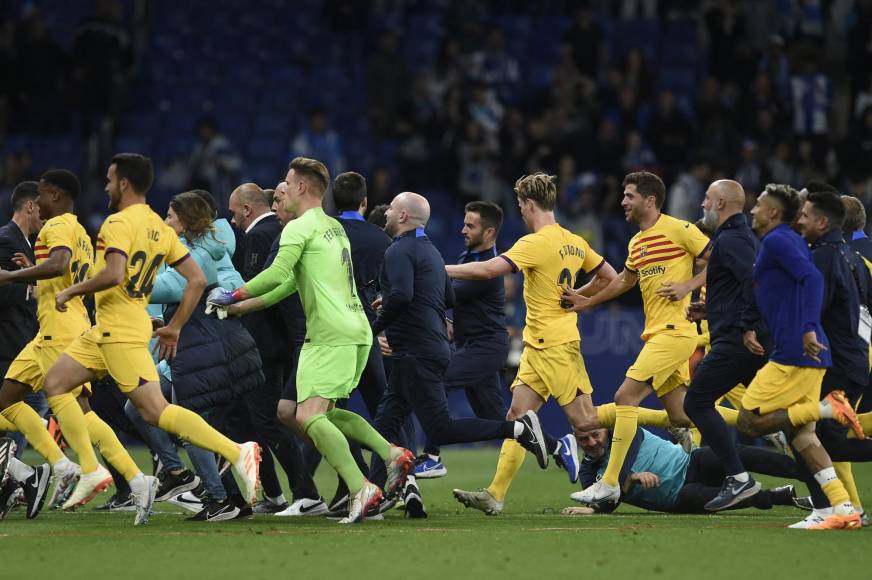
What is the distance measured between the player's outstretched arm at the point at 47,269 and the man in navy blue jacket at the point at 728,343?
14.4 feet

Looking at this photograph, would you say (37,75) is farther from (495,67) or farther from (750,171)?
(750,171)

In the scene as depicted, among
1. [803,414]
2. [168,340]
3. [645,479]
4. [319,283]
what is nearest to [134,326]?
[168,340]

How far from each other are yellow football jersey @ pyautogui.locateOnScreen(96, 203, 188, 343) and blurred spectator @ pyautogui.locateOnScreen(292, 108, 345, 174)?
37.4 feet

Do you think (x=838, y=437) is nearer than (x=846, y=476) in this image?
Yes

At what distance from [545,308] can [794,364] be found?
2.12m

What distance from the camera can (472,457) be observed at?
17594 millimetres

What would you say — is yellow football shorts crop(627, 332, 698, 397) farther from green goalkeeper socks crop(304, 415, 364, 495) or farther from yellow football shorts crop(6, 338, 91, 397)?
yellow football shorts crop(6, 338, 91, 397)

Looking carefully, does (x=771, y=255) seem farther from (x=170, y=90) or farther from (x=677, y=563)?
(x=170, y=90)

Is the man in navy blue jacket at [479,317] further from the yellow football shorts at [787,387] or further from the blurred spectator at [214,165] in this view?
the blurred spectator at [214,165]

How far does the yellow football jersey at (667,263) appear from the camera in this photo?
35.7 feet

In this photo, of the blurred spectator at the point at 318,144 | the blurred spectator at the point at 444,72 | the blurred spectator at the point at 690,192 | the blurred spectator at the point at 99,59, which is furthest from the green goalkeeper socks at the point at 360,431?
the blurred spectator at the point at 99,59

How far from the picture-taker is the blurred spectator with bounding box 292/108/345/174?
68.5 ft

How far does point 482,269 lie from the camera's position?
34.9 feet

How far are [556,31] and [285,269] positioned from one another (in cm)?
1551
